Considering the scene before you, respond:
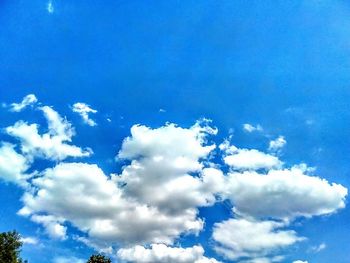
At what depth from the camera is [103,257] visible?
59.2 meters

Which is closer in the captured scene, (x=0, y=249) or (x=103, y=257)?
(x=103, y=257)

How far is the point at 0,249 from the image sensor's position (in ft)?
209

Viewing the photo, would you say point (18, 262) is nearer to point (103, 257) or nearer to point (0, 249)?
point (0, 249)

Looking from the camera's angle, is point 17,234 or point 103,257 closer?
point 103,257

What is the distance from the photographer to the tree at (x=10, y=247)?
208 ft

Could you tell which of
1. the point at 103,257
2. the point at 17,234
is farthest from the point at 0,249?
the point at 103,257

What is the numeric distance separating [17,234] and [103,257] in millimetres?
19145

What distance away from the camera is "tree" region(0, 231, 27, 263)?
63416 mm

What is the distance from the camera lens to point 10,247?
212 ft

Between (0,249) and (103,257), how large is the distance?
2029cm

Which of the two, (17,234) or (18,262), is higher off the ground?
(17,234)

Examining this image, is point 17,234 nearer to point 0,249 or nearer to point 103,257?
point 0,249

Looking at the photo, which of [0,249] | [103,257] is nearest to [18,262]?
[0,249]

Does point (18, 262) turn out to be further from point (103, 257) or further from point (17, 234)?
point (103, 257)
